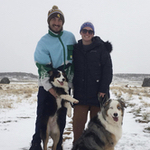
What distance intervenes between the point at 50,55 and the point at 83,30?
2.96 ft

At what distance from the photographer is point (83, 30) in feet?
12.0

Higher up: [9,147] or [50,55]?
[50,55]

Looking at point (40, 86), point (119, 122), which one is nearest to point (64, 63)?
point (40, 86)

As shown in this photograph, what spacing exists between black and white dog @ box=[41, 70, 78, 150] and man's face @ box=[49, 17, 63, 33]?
0.93 m

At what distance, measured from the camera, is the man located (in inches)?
141

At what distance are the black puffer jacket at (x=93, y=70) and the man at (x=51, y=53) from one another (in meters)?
0.27

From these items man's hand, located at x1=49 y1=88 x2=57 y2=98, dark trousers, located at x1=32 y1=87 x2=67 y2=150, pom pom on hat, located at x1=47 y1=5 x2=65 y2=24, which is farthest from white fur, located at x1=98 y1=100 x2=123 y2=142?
pom pom on hat, located at x1=47 y1=5 x2=65 y2=24

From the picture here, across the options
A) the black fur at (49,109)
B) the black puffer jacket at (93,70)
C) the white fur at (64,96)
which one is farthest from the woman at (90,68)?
the black fur at (49,109)

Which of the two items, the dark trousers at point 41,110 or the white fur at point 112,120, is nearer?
the white fur at point 112,120

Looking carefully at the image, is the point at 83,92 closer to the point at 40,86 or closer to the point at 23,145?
the point at 40,86

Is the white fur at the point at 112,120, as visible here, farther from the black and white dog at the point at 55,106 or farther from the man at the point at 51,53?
the man at the point at 51,53

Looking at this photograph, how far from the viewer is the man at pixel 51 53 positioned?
3.58 meters

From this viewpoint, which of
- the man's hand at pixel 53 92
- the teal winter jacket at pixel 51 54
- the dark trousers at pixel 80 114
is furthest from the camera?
the dark trousers at pixel 80 114

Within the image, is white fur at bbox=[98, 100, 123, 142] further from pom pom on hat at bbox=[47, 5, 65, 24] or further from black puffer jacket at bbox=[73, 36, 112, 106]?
pom pom on hat at bbox=[47, 5, 65, 24]
